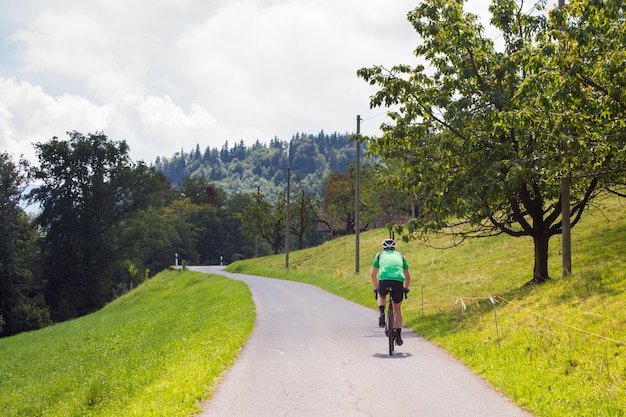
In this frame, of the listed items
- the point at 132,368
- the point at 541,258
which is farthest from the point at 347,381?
the point at 541,258

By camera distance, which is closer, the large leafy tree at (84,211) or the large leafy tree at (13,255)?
the large leafy tree at (13,255)

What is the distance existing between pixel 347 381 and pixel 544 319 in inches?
205

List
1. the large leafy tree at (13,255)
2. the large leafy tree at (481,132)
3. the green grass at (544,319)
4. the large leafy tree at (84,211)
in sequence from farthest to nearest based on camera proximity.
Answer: the large leafy tree at (84,211)
the large leafy tree at (13,255)
the large leafy tree at (481,132)
the green grass at (544,319)

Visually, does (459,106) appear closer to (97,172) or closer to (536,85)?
(536,85)

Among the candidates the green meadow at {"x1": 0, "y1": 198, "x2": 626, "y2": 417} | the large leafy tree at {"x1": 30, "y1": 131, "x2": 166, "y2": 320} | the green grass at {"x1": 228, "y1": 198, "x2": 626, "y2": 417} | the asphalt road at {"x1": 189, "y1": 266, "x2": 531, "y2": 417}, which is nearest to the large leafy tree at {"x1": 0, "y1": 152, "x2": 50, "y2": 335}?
the large leafy tree at {"x1": 30, "y1": 131, "x2": 166, "y2": 320}

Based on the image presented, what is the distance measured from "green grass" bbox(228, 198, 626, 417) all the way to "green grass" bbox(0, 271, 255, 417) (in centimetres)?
444

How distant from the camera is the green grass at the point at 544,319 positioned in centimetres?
778

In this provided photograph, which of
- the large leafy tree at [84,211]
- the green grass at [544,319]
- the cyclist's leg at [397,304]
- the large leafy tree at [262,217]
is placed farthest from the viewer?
the large leafy tree at [262,217]

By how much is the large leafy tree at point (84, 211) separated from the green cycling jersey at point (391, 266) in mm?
54800

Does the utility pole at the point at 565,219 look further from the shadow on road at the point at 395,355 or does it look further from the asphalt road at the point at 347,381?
the shadow on road at the point at 395,355

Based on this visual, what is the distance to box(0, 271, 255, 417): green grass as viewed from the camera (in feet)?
28.9

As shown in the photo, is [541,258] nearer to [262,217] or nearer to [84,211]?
[84,211]

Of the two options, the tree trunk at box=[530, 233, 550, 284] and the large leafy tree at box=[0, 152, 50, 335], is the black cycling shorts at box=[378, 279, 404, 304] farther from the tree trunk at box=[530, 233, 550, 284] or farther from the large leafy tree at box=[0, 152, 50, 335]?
the large leafy tree at box=[0, 152, 50, 335]

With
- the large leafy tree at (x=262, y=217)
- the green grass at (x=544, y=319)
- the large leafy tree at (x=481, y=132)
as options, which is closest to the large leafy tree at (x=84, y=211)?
the large leafy tree at (x=262, y=217)
